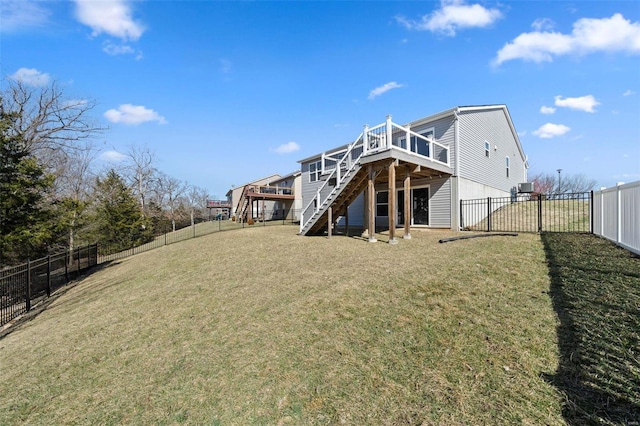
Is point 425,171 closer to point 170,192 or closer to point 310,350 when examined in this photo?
point 310,350

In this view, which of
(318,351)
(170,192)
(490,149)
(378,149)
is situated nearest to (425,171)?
(378,149)

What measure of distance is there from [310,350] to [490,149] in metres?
15.9

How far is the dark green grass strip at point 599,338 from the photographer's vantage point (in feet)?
7.62

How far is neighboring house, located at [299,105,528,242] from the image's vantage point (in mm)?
10914

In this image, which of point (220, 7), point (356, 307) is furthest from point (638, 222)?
point (220, 7)

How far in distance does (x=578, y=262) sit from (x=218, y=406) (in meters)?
7.25

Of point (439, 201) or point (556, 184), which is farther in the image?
point (556, 184)

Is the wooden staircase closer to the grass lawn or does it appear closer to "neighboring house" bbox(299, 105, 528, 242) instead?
"neighboring house" bbox(299, 105, 528, 242)

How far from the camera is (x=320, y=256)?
8836 mm

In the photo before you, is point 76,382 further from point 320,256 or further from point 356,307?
point 320,256

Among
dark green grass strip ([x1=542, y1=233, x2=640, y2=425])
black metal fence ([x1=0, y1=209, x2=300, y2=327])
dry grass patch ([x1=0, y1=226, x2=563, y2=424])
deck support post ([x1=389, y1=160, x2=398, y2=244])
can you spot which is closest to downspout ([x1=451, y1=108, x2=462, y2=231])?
deck support post ([x1=389, y1=160, x2=398, y2=244])

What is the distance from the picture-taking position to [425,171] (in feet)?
42.2

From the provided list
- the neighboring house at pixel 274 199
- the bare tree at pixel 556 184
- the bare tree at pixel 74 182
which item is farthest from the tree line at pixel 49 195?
the bare tree at pixel 556 184

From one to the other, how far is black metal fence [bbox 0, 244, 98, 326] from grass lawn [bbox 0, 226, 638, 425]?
1.57 metres
